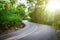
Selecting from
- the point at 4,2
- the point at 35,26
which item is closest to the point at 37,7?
the point at 35,26

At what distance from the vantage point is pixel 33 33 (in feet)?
7.81

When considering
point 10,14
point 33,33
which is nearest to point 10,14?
point 10,14

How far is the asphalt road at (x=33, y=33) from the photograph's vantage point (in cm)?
232

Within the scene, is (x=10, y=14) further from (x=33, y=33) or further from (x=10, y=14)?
(x=33, y=33)

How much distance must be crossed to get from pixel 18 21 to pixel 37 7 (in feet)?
1.15

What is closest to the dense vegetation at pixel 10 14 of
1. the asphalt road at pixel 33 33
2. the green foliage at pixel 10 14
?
the green foliage at pixel 10 14

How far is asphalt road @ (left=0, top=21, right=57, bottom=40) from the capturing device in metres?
2.32

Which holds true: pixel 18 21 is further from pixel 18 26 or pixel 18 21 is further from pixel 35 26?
pixel 35 26

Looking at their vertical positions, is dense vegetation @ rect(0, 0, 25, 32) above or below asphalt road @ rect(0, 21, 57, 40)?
above

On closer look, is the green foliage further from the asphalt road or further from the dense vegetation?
the asphalt road

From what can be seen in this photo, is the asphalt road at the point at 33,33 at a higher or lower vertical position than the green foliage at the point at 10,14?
lower

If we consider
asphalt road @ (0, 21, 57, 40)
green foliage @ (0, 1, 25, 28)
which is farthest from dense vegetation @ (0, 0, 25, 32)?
asphalt road @ (0, 21, 57, 40)

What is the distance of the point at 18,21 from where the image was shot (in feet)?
7.75

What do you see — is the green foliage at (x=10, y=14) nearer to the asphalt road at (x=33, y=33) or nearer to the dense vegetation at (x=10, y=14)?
the dense vegetation at (x=10, y=14)
